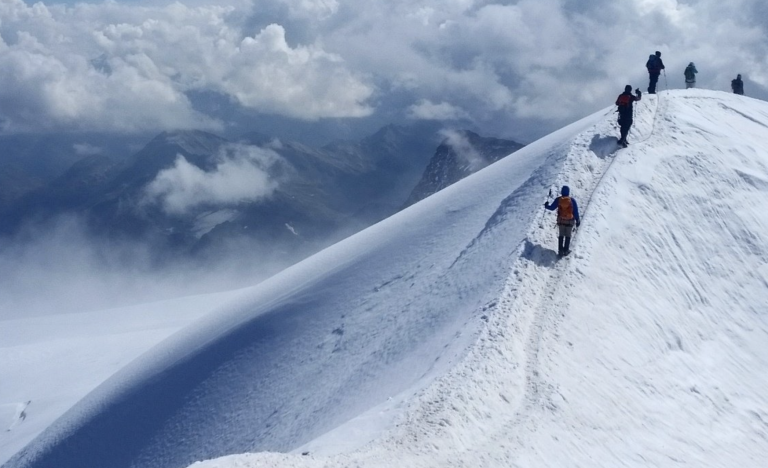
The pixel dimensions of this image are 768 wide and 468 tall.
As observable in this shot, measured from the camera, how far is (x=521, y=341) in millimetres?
15797

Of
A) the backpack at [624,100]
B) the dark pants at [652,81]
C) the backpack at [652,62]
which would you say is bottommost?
the backpack at [624,100]

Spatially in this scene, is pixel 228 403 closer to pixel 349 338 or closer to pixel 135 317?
pixel 349 338

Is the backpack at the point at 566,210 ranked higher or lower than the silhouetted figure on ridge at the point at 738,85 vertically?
lower

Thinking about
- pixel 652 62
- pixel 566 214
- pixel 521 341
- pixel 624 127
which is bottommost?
pixel 521 341

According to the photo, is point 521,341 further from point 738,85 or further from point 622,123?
point 738,85

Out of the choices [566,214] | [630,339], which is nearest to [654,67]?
[566,214]

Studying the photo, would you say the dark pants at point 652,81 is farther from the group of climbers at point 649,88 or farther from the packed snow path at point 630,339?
the packed snow path at point 630,339

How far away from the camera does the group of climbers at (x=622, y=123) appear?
724 inches

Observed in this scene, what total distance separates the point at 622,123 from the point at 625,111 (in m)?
0.47

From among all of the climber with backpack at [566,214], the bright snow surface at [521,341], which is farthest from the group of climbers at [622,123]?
the bright snow surface at [521,341]

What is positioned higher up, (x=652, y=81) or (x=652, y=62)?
(x=652, y=62)

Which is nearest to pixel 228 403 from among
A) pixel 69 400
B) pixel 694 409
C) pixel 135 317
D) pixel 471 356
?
pixel 471 356

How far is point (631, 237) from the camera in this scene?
20.4m

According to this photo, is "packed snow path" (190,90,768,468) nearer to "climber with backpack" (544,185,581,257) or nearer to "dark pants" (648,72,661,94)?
"climber with backpack" (544,185,581,257)
